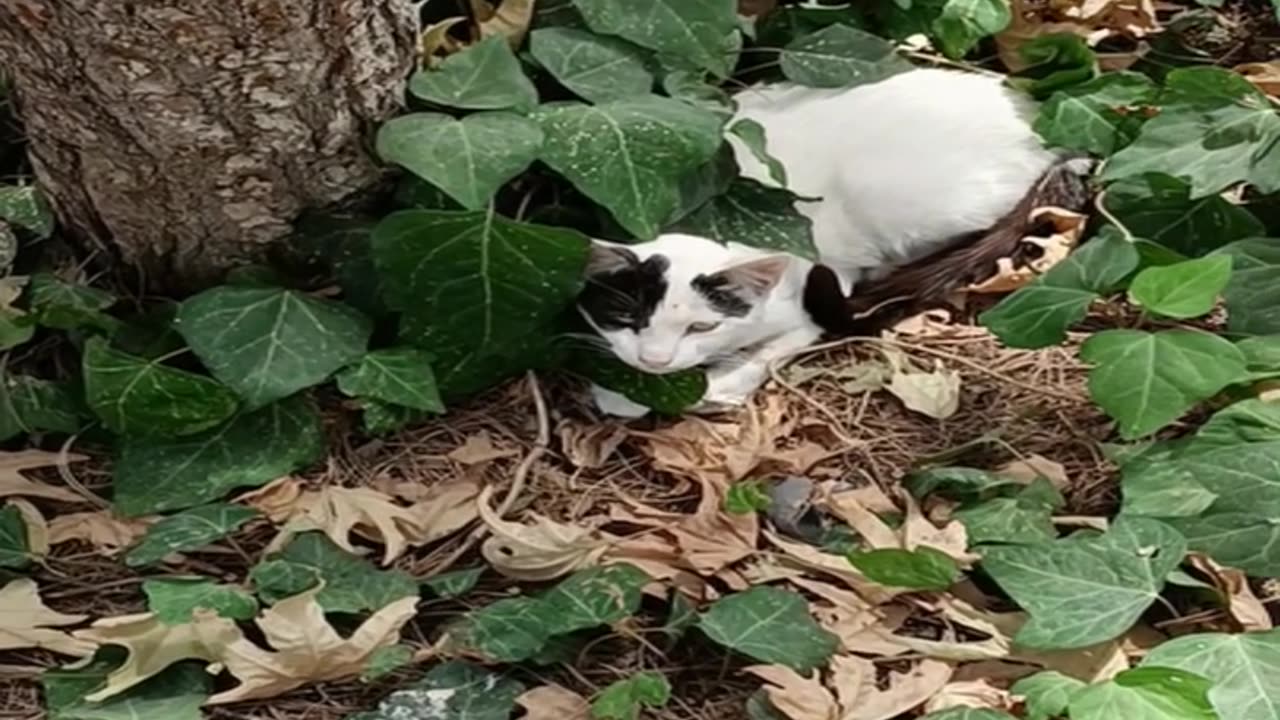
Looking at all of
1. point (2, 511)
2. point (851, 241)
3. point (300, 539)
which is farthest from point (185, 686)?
point (851, 241)

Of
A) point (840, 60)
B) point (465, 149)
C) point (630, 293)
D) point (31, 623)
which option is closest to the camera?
point (31, 623)

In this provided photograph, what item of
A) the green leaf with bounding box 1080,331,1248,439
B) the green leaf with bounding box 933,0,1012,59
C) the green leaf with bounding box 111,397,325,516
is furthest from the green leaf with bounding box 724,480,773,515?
the green leaf with bounding box 933,0,1012,59

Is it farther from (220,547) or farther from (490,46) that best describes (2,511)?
(490,46)

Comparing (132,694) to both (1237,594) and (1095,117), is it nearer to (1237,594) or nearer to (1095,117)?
(1237,594)

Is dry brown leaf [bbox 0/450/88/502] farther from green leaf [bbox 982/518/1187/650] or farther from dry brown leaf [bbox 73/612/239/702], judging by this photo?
green leaf [bbox 982/518/1187/650]

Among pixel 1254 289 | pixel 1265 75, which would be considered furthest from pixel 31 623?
pixel 1265 75

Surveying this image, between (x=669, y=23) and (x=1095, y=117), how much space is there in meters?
0.56

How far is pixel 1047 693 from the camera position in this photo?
1514mm

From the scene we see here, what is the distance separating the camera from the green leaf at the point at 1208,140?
6.51 feet

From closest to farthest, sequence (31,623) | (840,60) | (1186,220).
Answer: (31,623)
(1186,220)
(840,60)

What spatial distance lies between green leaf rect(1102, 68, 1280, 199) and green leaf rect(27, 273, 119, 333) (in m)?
1.18

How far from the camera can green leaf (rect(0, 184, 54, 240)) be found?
6.91ft

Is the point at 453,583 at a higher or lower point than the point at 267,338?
lower

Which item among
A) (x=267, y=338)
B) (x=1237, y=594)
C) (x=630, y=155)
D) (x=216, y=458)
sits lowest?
(x=1237, y=594)
